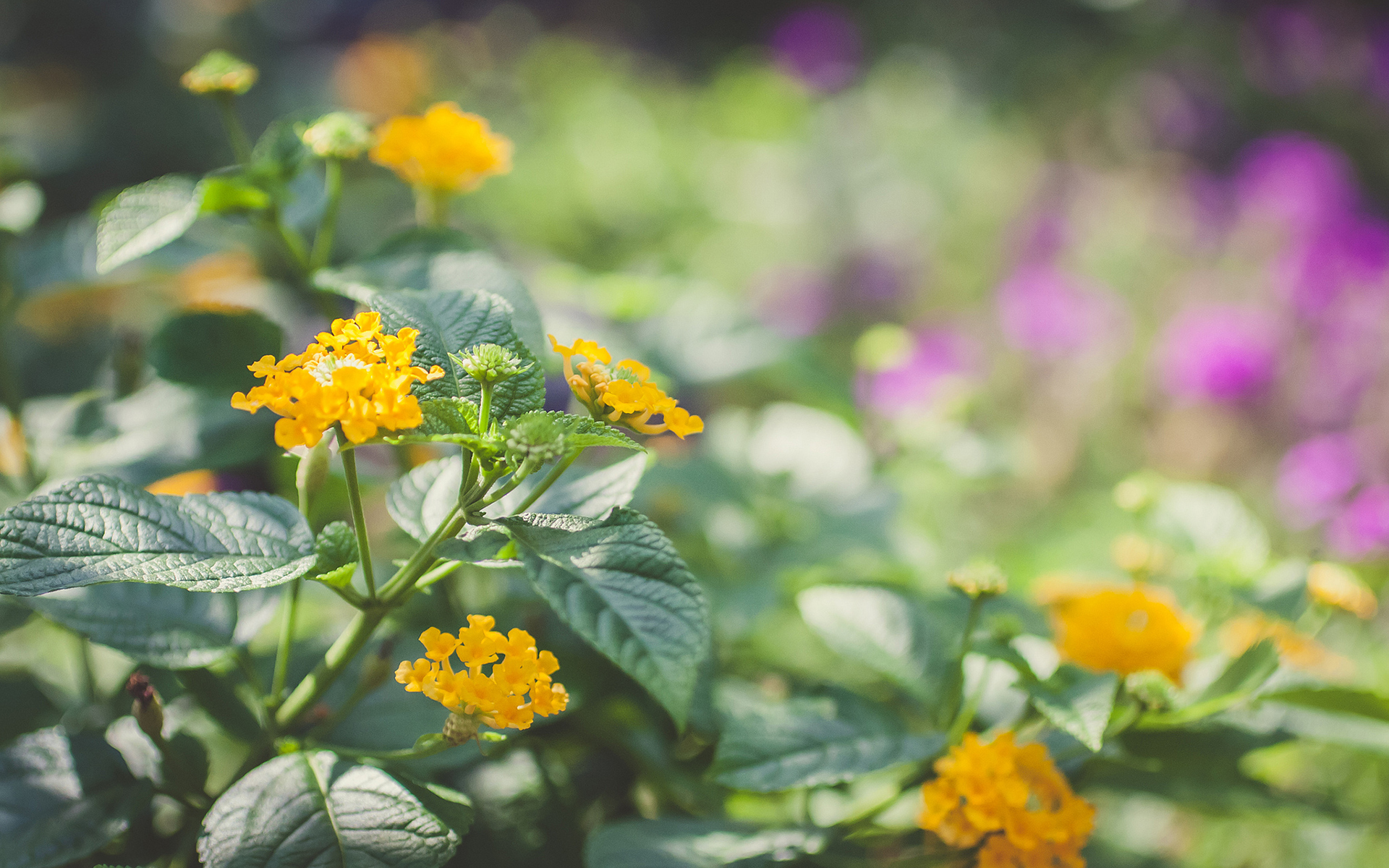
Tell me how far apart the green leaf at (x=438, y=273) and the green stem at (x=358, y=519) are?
0.15 meters

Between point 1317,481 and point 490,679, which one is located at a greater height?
point 490,679

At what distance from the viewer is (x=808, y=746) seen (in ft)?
1.98

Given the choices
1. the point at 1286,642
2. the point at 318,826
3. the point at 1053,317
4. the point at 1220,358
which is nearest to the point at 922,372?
the point at 1053,317

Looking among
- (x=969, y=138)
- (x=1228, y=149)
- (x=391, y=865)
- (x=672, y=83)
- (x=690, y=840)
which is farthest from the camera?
(x=672, y=83)

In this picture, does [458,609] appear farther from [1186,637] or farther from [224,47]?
[224,47]

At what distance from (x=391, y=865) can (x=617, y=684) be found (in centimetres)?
27

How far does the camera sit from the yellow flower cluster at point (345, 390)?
42 cm

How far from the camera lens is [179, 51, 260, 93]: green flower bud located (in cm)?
65

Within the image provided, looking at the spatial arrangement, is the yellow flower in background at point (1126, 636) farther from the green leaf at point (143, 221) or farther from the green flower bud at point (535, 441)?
the green leaf at point (143, 221)

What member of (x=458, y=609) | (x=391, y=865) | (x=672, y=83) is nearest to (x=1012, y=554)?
(x=458, y=609)

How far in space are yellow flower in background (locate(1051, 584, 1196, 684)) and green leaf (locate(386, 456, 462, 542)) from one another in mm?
468

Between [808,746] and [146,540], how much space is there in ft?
1.39

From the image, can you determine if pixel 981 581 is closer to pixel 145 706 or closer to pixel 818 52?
pixel 145 706

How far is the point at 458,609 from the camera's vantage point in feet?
2.41
